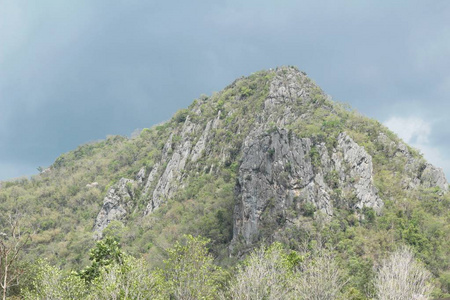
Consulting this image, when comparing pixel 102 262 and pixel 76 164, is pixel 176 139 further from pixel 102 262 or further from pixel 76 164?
pixel 102 262

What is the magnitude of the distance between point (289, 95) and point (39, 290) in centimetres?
9142

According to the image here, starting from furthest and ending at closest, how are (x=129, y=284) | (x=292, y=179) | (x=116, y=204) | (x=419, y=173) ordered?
(x=116, y=204) → (x=419, y=173) → (x=292, y=179) → (x=129, y=284)

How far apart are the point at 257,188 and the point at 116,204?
56.3m

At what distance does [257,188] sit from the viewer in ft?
238

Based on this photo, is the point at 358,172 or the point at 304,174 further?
the point at 358,172

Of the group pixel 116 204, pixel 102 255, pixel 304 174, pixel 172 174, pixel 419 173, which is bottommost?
pixel 102 255

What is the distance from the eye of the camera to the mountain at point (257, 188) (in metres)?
63.8

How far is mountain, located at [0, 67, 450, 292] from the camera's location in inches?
2510

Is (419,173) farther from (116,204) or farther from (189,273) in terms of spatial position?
(116,204)

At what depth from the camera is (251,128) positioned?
103438 mm

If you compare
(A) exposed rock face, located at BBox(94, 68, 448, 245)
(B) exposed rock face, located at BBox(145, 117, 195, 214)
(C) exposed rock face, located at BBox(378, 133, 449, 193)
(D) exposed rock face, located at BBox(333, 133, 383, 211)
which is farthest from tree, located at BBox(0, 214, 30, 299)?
(B) exposed rock face, located at BBox(145, 117, 195, 214)

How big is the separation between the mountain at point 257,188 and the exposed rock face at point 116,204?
0.32m

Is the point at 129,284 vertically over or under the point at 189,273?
under

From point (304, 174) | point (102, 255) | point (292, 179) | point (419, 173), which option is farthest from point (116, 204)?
point (419, 173)
